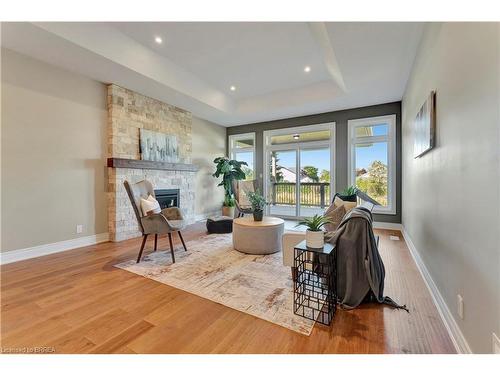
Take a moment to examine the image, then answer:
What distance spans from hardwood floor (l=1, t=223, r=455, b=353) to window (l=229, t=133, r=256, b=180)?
4.88m

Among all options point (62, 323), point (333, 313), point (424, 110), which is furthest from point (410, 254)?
point (62, 323)

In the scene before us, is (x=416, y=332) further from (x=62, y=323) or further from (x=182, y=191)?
(x=182, y=191)

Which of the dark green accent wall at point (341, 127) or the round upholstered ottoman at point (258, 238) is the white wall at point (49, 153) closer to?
the round upholstered ottoman at point (258, 238)

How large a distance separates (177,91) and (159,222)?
2.72 meters

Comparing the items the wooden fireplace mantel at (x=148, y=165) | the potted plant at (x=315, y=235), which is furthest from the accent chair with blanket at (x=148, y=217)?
the potted plant at (x=315, y=235)

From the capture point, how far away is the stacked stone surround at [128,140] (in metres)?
4.12

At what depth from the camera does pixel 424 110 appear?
2.54 metres

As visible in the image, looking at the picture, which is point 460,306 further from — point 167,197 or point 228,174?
point 228,174

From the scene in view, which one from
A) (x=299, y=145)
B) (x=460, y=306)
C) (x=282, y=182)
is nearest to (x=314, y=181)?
(x=282, y=182)

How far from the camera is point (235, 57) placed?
392 centimetres

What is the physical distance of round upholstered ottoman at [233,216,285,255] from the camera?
10.9ft

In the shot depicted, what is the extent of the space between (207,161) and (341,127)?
3708mm

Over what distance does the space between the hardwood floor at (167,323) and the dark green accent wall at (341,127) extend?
3.23 metres

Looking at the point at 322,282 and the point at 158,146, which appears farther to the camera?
the point at 158,146
